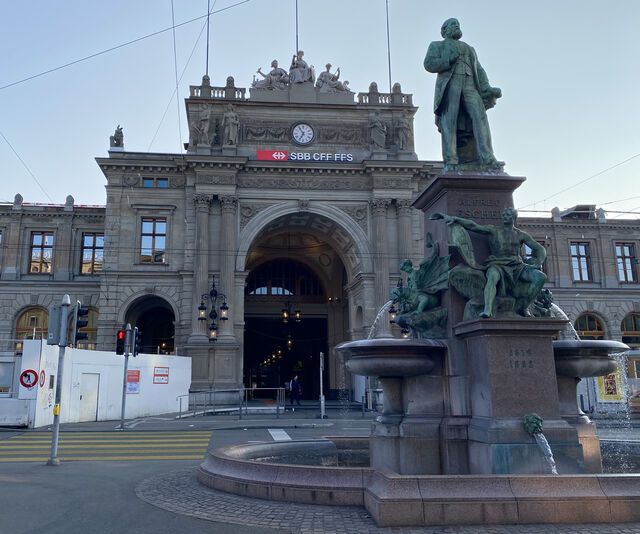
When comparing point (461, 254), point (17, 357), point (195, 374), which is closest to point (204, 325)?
point (195, 374)

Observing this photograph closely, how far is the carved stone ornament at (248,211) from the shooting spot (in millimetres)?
36688

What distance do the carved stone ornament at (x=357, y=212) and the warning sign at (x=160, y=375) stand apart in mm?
15017

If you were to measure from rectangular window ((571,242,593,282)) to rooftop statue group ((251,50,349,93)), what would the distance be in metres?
21.8

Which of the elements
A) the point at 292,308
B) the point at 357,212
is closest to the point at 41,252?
the point at 292,308

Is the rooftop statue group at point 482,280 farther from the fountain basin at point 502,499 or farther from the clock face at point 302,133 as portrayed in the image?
the clock face at point 302,133

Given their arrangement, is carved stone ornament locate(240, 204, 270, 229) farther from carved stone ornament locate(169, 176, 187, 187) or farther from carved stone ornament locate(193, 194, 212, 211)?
carved stone ornament locate(169, 176, 187, 187)

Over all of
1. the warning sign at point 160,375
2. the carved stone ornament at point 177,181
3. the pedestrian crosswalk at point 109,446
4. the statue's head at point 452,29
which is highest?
the carved stone ornament at point 177,181

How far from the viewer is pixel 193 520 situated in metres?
6.93

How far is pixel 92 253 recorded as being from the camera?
41.6m

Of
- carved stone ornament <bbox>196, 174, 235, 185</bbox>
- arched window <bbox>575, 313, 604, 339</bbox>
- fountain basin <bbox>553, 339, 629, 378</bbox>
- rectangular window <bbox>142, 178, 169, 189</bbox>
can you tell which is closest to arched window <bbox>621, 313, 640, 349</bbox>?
arched window <bbox>575, 313, 604, 339</bbox>

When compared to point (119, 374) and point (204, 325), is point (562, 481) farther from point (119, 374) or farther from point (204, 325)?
point (204, 325)

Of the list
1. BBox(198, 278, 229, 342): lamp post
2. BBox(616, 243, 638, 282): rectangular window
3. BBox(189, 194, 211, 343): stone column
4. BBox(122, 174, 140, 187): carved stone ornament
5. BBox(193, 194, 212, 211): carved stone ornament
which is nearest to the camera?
BBox(198, 278, 229, 342): lamp post

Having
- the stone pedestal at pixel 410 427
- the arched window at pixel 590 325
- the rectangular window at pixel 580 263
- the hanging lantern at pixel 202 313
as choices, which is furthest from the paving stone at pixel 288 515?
the rectangular window at pixel 580 263

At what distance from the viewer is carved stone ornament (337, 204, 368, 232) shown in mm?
37375
